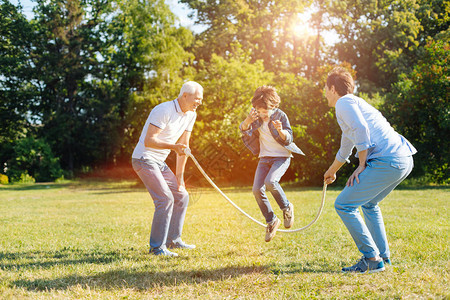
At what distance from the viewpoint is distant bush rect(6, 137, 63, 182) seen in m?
31.3

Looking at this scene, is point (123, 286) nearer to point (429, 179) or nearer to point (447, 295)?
point (447, 295)

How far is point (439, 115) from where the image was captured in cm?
1916

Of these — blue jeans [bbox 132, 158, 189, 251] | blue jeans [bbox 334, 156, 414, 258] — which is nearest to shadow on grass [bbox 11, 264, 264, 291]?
blue jeans [bbox 132, 158, 189, 251]

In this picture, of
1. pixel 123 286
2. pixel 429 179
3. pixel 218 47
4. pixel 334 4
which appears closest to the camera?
pixel 123 286

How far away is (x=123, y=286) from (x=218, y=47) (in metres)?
34.4

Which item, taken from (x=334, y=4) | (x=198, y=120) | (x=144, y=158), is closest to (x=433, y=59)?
(x=198, y=120)

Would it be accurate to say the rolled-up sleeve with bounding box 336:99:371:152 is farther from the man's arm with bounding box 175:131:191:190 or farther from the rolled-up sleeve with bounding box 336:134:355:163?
the man's arm with bounding box 175:131:191:190

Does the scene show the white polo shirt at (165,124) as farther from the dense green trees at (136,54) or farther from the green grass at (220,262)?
the dense green trees at (136,54)

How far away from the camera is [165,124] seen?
6016 mm

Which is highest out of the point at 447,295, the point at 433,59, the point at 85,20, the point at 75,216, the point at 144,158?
the point at 85,20

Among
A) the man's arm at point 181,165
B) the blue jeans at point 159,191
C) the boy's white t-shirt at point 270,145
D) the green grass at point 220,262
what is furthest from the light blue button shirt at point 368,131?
the blue jeans at point 159,191

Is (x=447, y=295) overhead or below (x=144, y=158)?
below

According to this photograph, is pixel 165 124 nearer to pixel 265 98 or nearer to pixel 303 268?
pixel 265 98

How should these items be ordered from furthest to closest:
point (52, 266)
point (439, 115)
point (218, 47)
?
point (218, 47) < point (439, 115) < point (52, 266)
